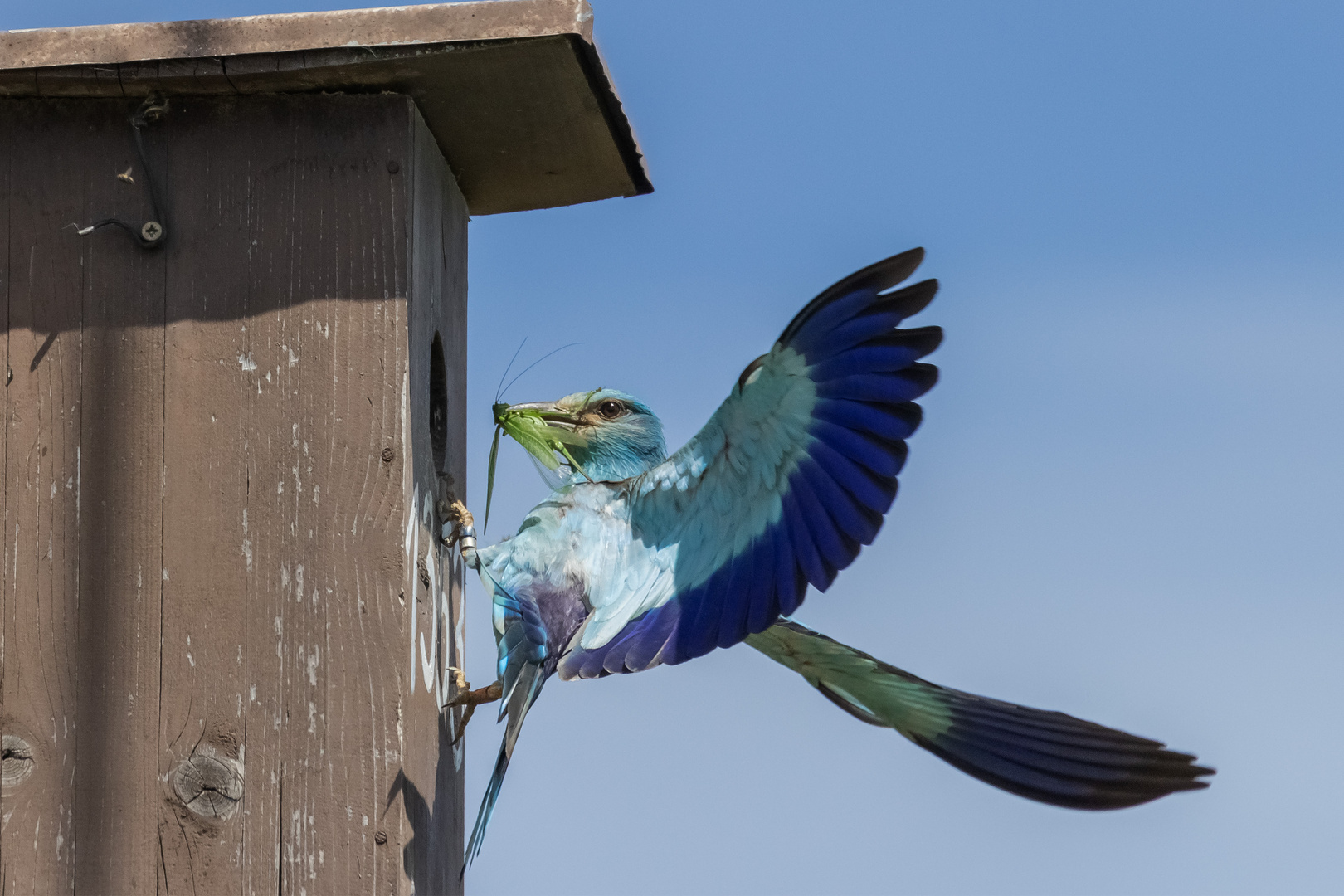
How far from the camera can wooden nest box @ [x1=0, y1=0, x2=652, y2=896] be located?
2.24 meters

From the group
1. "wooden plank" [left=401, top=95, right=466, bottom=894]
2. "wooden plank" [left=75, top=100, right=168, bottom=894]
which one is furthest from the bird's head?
"wooden plank" [left=75, top=100, right=168, bottom=894]

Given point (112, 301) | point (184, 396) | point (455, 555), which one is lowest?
point (455, 555)

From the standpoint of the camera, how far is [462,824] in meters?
2.74

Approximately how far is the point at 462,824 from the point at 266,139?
1296 millimetres

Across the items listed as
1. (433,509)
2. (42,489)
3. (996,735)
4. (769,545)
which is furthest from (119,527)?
(996,735)

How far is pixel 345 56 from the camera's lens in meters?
2.34

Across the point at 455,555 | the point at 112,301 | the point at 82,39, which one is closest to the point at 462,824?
the point at 455,555

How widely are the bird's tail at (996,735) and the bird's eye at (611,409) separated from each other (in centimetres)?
58

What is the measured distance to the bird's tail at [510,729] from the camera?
8.42ft

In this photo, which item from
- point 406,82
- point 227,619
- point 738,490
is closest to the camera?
point 227,619

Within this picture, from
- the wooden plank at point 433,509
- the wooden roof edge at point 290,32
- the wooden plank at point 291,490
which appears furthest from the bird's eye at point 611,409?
the wooden roof edge at point 290,32

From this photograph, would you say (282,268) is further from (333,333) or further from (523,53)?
(523,53)

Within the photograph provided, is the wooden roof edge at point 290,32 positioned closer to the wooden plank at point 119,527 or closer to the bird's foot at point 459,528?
the wooden plank at point 119,527

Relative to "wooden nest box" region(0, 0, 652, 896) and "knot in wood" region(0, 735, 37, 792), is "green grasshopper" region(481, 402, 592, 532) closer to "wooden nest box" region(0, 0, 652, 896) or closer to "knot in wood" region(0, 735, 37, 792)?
"wooden nest box" region(0, 0, 652, 896)
